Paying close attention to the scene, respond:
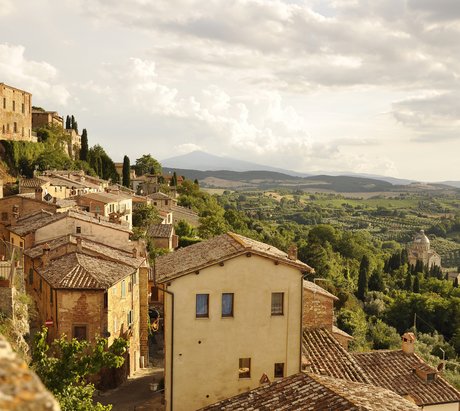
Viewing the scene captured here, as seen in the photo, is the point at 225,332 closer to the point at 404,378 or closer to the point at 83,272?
the point at 83,272

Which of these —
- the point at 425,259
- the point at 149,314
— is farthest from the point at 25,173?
the point at 425,259

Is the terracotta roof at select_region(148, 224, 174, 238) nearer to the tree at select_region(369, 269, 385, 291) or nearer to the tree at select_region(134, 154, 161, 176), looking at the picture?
the tree at select_region(369, 269, 385, 291)

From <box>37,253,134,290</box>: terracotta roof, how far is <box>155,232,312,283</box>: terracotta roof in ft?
13.5

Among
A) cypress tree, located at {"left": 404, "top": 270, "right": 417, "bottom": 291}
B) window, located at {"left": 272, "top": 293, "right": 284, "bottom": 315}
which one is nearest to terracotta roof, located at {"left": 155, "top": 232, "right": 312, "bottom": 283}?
window, located at {"left": 272, "top": 293, "right": 284, "bottom": 315}

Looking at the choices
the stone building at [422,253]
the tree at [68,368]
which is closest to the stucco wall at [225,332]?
the tree at [68,368]

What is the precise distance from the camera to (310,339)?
2627cm

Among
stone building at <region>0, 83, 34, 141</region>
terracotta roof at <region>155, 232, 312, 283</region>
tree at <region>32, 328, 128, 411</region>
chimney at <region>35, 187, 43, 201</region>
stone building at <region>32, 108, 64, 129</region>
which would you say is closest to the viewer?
tree at <region>32, 328, 128, 411</region>

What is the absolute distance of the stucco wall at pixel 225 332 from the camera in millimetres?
20781

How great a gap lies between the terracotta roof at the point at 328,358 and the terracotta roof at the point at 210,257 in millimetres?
4527

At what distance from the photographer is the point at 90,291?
26.0m

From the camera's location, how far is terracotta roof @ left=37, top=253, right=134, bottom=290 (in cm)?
2605

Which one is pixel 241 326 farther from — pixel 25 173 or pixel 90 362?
pixel 25 173

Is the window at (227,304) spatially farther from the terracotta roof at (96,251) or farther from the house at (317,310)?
the terracotta roof at (96,251)

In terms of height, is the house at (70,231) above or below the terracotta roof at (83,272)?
above
